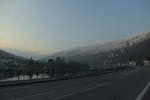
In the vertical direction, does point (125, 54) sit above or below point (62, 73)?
above

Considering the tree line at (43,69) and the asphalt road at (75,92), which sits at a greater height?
the tree line at (43,69)

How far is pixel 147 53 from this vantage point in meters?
176

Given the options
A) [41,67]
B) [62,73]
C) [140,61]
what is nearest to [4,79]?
[41,67]

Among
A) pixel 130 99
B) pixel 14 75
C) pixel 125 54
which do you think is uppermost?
pixel 125 54

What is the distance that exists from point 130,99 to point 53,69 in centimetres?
2735

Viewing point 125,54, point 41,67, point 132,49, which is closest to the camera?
point 41,67

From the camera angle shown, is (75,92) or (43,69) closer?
(75,92)

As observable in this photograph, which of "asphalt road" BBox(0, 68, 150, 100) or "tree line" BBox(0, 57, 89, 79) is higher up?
"tree line" BBox(0, 57, 89, 79)

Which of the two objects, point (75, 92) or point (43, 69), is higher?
point (43, 69)

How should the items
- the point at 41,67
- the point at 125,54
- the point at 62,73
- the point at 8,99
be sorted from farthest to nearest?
the point at 125,54, the point at 62,73, the point at 41,67, the point at 8,99

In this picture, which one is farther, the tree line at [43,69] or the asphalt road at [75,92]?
the tree line at [43,69]

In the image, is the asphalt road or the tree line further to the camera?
the tree line

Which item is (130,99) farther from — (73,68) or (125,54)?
(125,54)

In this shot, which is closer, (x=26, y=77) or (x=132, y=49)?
(x=26, y=77)
